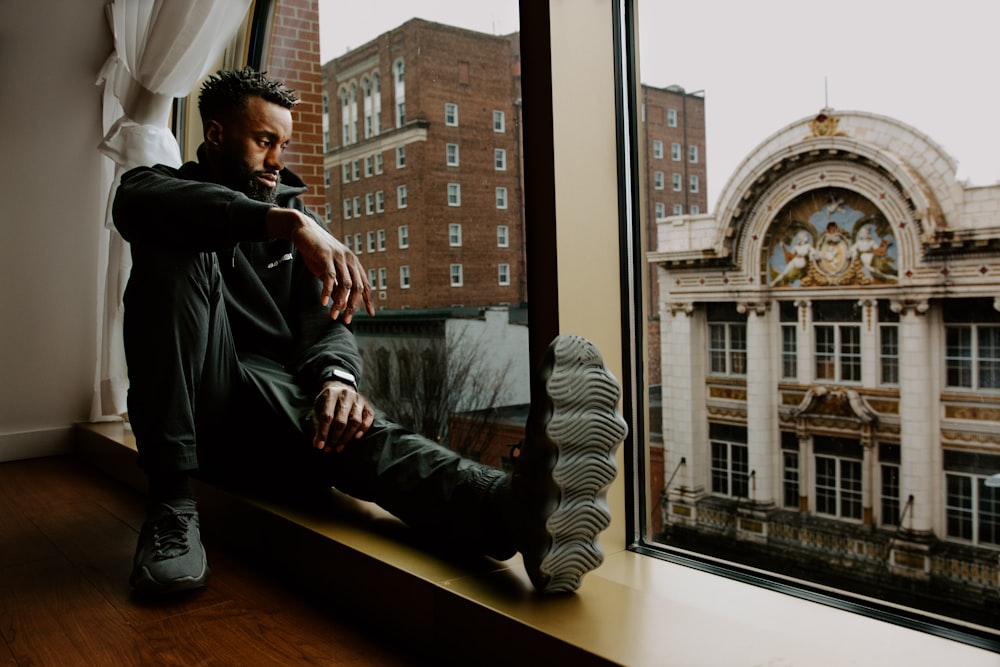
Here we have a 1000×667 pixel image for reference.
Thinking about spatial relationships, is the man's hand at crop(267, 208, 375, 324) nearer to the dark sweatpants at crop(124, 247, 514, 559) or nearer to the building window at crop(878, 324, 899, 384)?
the dark sweatpants at crop(124, 247, 514, 559)

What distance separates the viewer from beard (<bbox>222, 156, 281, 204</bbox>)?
165 cm

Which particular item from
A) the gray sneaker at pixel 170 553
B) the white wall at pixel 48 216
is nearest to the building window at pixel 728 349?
the gray sneaker at pixel 170 553

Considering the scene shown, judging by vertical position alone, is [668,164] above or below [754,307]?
above

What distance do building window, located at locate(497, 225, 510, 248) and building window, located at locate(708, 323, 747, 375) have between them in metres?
0.64

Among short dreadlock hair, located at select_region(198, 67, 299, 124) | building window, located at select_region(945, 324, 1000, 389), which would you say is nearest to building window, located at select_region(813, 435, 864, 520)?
building window, located at select_region(945, 324, 1000, 389)

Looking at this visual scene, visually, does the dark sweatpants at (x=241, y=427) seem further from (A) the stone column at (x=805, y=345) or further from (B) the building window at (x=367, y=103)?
(B) the building window at (x=367, y=103)

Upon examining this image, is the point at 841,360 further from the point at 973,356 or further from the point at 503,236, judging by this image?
the point at 503,236

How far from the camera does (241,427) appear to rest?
163cm

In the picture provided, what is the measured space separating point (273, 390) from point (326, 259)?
0.44 meters

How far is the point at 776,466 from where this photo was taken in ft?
6.42

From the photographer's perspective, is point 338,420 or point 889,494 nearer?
point 338,420

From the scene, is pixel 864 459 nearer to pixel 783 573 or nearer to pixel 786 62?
pixel 783 573

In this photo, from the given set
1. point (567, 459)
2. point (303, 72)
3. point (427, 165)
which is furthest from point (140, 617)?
point (303, 72)

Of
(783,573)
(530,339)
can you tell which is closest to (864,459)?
(783,573)
